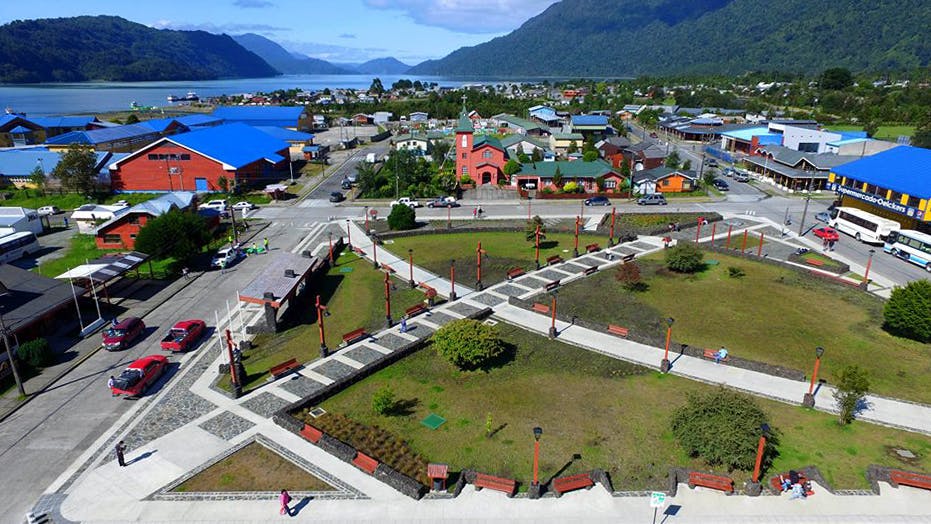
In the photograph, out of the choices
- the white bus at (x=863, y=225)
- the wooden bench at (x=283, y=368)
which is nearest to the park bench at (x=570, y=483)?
the wooden bench at (x=283, y=368)

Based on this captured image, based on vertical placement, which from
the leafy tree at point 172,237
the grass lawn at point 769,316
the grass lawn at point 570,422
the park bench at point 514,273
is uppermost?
the leafy tree at point 172,237

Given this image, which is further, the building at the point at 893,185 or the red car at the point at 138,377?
the building at the point at 893,185

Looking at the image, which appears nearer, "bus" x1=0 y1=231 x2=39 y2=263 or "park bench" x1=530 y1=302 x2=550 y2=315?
"park bench" x1=530 y1=302 x2=550 y2=315

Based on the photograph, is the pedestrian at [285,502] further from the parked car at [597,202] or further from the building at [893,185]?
the building at [893,185]

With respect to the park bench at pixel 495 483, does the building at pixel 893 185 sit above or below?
above

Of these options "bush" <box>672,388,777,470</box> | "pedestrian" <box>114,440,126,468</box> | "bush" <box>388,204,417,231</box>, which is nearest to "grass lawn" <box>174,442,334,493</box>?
"pedestrian" <box>114,440,126,468</box>

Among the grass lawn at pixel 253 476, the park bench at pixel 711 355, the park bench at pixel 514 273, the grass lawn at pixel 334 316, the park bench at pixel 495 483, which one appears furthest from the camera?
→ the park bench at pixel 514 273

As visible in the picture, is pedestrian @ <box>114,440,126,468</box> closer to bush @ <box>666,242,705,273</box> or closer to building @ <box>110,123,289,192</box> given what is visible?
bush @ <box>666,242,705,273</box>
